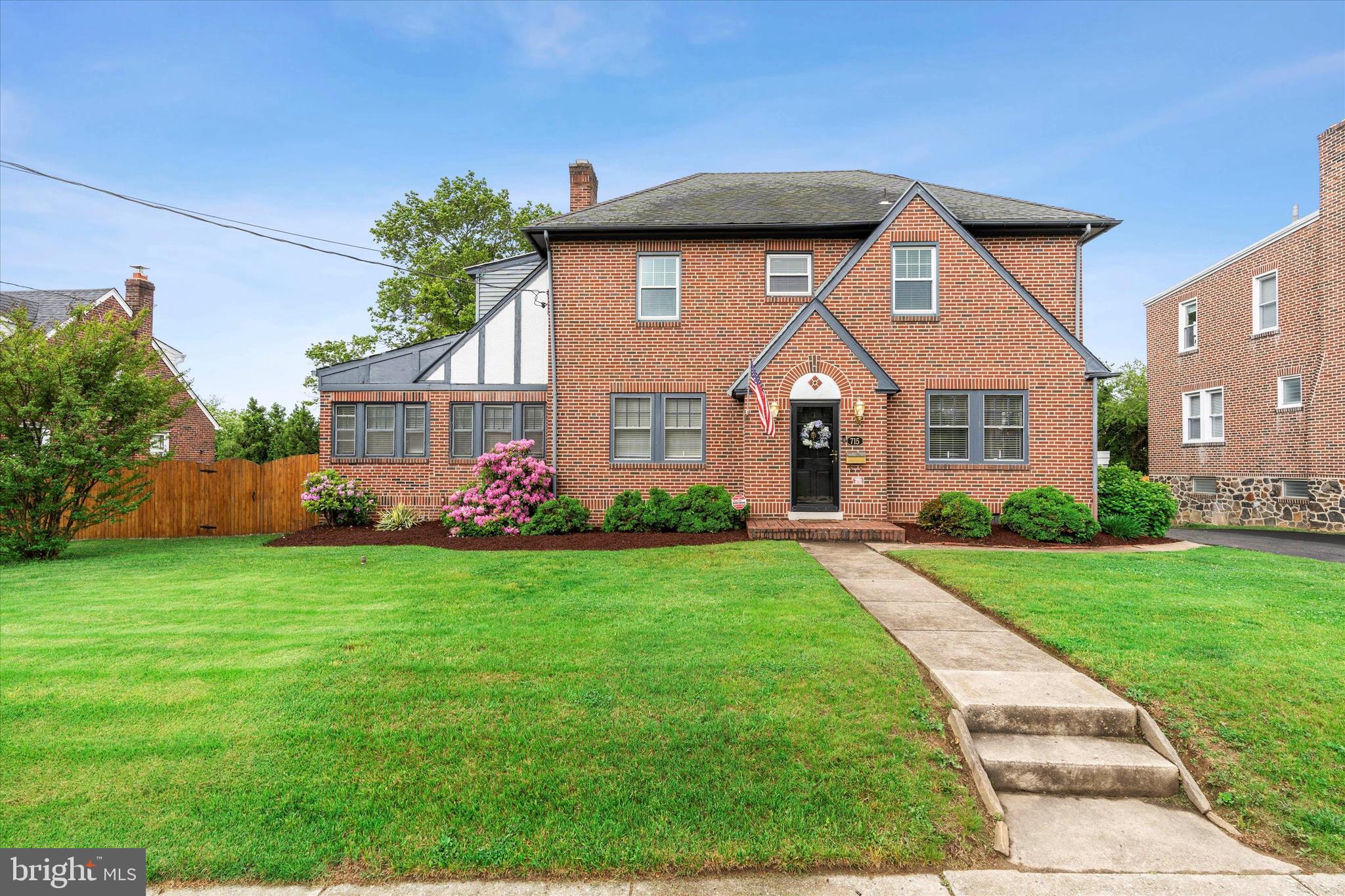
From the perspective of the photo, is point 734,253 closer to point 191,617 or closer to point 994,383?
point 994,383

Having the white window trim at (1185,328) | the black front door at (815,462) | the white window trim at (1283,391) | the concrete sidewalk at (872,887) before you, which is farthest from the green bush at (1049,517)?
the white window trim at (1185,328)

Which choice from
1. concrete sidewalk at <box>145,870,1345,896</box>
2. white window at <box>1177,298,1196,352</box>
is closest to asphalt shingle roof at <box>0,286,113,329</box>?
concrete sidewalk at <box>145,870,1345,896</box>

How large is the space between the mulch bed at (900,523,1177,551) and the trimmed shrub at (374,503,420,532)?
11251 millimetres

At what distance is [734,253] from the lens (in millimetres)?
14539

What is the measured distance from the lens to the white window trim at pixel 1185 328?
899 inches

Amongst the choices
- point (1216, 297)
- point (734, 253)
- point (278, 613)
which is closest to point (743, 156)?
point (734, 253)

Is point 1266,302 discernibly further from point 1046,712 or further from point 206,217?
point 206,217

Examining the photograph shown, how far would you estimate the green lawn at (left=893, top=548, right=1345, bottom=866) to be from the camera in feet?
11.7

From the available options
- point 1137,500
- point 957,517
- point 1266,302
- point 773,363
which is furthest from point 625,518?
point 1266,302

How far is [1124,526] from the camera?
12.8 meters

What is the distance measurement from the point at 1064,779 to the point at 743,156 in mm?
20815

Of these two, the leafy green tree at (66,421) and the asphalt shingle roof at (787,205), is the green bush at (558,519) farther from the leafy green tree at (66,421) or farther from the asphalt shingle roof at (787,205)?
the leafy green tree at (66,421)

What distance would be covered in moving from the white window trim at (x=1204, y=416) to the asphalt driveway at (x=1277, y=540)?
4954mm

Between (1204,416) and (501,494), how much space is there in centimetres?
2498
